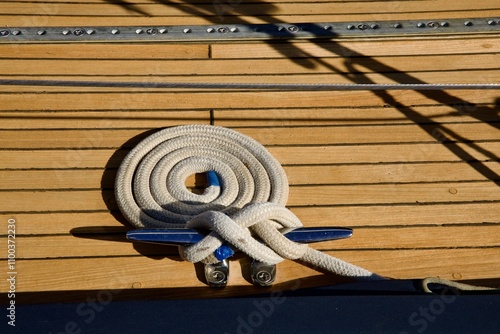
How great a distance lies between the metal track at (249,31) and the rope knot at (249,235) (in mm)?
1179

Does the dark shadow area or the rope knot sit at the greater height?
the dark shadow area

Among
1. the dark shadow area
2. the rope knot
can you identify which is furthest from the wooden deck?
the rope knot

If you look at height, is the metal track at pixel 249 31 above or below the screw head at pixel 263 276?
above

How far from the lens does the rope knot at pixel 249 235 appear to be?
1475 mm

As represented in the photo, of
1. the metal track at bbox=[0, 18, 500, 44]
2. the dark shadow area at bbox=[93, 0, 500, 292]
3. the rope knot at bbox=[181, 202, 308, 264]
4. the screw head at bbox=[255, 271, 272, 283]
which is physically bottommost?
the screw head at bbox=[255, 271, 272, 283]

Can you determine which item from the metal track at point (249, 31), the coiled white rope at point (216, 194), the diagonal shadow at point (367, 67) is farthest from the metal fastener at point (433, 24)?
the coiled white rope at point (216, 194)

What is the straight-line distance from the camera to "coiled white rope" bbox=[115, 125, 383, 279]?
151 cm

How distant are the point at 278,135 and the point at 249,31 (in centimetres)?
70

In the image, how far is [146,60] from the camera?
2.32 metres

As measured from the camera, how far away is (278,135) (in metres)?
2.03

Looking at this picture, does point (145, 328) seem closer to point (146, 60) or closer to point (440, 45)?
point (146, 60)

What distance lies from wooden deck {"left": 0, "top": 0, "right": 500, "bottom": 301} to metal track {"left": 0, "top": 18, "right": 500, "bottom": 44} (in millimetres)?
46

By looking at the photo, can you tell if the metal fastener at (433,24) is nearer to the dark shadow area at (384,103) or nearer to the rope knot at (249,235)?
the dark shadow area at (384,103)

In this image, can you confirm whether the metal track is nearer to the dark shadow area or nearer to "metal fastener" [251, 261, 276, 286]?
the dark shadow area
